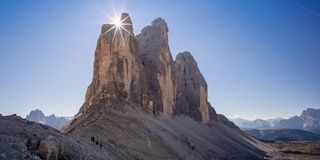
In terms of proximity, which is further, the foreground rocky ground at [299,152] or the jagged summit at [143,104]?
the foreground rocky ground at [299,152]

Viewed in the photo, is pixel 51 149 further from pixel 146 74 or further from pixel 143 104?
pixel 146 74

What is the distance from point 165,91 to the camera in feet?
272

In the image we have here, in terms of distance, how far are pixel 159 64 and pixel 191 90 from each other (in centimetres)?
3109

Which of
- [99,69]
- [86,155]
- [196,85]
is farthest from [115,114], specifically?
[196,85]

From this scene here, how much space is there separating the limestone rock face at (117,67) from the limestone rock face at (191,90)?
111 feet

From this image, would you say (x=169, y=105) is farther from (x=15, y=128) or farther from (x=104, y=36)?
(x=15, y=128)

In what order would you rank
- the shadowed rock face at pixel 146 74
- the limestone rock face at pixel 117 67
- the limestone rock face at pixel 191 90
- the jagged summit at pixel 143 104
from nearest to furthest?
the jagged summit at pixel 143 104, the limestone rock face at pixel 117 67, the shadowed rock face at pixel 146 74, the limestone rock face at pixel 191 90

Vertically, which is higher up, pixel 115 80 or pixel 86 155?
pixel 115 80

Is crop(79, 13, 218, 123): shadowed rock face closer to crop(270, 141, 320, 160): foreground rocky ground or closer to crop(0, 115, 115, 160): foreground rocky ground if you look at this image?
crop(270, 141, 320, 160): foreground rocky ground

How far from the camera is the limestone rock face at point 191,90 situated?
101 m

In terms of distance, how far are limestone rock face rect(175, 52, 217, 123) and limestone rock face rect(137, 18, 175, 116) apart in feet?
37.7

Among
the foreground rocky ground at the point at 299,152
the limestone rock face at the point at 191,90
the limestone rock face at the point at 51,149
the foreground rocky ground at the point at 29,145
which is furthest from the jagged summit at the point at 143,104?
the foreground rocky ground at the point at 299,152

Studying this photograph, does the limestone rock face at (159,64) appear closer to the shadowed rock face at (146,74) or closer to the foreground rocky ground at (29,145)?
the shadowed rock face at (146,74)

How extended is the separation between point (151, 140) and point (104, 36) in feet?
96.2
